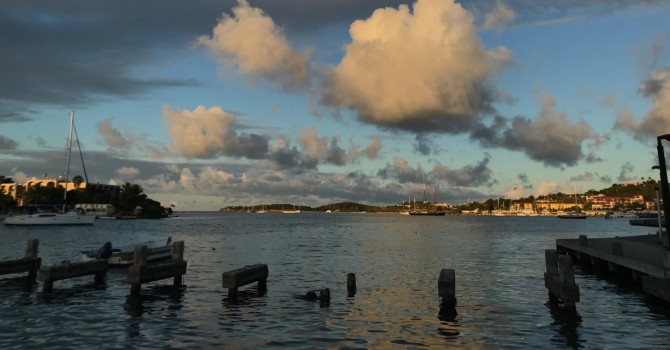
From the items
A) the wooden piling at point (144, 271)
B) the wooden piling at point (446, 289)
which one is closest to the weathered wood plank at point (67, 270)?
the wooden piling at point (144, 271)

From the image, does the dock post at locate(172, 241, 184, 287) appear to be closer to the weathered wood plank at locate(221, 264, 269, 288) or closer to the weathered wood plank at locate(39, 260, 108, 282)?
the weathered wood plank at locate(39, 260, 108, 282)

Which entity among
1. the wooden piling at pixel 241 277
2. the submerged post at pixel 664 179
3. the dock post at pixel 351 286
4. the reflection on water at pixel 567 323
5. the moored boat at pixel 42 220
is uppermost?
the submerged post at pixel 664 179

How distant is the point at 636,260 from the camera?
28391 mm

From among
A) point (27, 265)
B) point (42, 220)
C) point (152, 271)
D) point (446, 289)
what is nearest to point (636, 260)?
point (446, 289)

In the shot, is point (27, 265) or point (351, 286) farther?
point (27, 265)

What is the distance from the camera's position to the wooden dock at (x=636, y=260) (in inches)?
811

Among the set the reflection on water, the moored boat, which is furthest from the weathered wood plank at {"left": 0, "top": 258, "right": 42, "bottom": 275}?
the moored boat

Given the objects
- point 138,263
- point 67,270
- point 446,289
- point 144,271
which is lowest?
point 446,289

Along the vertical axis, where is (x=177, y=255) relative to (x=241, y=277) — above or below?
above

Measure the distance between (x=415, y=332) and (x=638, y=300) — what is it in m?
14.8

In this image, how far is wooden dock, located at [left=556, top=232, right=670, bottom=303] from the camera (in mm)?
20594

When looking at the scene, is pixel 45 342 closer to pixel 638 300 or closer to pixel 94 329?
pixel 94 329

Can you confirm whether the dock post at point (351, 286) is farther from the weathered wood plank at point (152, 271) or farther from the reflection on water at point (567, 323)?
the reflection on water at point (567, 323)

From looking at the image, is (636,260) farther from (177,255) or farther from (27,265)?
(27,265)
